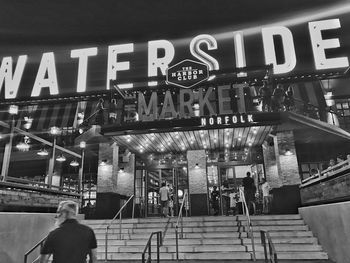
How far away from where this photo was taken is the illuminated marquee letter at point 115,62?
56.8 ft

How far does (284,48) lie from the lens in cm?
1684

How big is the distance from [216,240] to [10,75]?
15877 millimetres

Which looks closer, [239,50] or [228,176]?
[228,176]

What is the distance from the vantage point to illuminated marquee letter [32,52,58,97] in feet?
56.4

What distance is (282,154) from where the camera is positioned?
1410cm

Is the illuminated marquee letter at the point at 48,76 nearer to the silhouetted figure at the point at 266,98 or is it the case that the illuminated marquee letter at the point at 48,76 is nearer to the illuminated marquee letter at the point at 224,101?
the illuminated marquee letter at the point at 224,101

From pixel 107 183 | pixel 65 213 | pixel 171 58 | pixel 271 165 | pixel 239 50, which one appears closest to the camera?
pixel 65 213

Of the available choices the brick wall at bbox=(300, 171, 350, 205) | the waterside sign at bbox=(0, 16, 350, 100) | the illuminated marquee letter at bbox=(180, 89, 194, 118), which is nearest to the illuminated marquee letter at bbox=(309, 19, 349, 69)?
the waterside sign at bbox=(0, 16, 350, 100)

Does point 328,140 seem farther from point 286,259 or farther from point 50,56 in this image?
point 50,56

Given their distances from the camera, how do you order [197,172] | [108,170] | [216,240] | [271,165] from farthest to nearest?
[197,172] → [271,165] → [108,170] → [216,240]

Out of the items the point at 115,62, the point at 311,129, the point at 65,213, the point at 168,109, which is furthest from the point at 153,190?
the point at 65,213

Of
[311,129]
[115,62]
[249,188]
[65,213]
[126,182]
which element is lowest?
[65,213]

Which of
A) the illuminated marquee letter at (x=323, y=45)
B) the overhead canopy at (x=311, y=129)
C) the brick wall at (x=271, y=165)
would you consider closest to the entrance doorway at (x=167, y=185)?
the brick wall at (x=271, y=165)

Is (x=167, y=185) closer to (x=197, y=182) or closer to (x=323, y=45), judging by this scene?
(x=197, y=182)
